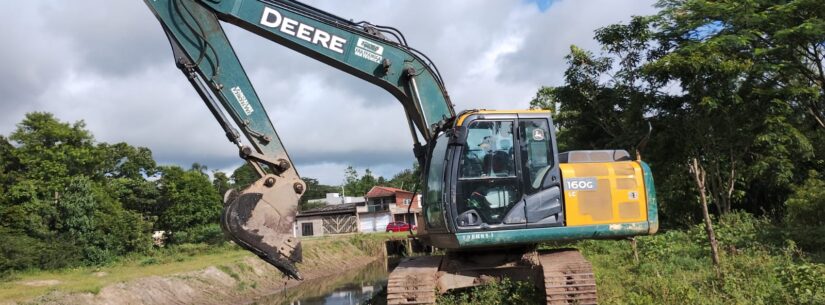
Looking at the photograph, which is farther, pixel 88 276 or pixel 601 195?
pixel 88 276

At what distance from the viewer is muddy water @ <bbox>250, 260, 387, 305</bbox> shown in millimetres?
19234

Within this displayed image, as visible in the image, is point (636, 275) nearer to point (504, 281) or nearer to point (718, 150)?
point (504, 281)

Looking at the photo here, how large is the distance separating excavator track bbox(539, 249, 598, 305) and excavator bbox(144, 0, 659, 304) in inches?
0.5

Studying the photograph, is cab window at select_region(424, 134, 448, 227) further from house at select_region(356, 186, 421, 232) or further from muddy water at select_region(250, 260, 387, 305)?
house at select_region(356, 186, 421, 232)

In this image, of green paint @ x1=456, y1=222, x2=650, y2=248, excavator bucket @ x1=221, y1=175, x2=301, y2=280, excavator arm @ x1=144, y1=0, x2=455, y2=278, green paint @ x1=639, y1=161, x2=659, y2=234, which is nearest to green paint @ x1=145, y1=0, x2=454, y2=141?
excavator arm @ x1=144, y1=0, x2=455, y2=278

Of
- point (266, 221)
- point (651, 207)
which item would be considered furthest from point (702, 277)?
point (266, 221)

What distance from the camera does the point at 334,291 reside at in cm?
2208

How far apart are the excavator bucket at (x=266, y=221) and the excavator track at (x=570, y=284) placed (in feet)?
9.75

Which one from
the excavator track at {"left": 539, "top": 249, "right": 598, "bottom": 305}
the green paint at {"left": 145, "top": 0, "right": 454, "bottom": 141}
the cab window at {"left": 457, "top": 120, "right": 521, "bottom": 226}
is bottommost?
the excavator track at {"left": 539, "top": 249, "right": 598, "bottom": 305}

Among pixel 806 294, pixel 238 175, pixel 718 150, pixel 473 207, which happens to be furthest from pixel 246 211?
pixel 238 175

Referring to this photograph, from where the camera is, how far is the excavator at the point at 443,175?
7121 mm

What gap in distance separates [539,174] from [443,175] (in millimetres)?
1179

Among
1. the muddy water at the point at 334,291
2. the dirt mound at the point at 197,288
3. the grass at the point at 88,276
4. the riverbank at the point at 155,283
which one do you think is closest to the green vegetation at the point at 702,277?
the muddy water at the point at 334,291

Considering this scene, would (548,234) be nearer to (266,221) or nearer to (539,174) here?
(539,174)
